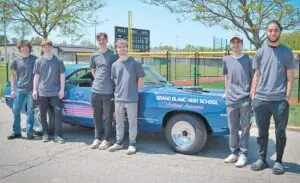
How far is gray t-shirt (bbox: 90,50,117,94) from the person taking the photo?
600 cm

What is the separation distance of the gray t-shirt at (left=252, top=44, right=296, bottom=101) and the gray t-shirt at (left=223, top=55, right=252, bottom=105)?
0.27 meters

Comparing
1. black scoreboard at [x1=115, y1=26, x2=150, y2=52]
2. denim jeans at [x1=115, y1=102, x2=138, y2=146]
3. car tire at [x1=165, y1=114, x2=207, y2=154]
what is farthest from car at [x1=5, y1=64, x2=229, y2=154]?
black scoreboard at [x1=115, y1=26, x2=150, y2=52]

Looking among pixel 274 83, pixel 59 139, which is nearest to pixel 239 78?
pixel 274 83

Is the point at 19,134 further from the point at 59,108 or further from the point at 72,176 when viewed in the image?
the point at 72,176

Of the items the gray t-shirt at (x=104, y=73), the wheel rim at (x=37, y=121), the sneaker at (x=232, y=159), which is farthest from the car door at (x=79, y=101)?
the sneaker at (x=232, y=159)

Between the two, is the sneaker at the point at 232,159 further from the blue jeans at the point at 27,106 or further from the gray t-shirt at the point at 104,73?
the blue jeans at the point at 27,106

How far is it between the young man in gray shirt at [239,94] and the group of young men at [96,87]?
147 cm

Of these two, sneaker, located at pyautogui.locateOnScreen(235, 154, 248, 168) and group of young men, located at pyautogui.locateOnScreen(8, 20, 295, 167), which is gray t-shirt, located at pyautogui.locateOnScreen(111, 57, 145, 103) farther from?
sneaker, located at pyautogui.locateOnScreen(235, 154, 248, 168)

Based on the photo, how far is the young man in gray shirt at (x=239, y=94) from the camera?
5090 millimetres

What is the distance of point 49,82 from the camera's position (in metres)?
6.46

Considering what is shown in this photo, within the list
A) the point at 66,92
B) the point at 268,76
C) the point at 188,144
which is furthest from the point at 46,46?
the point at 268,76

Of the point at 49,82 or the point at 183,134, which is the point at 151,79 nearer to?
the point at 183,134

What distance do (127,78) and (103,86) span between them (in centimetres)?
50

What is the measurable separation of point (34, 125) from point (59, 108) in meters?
1.05
